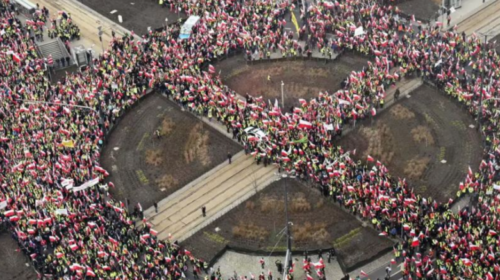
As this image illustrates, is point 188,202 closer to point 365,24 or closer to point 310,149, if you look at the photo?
point 310,149

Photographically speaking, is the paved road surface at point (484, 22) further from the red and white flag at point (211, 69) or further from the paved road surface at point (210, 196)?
the paved road surface at point (210, 196)

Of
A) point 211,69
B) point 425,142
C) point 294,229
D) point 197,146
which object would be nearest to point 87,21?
point 211,69

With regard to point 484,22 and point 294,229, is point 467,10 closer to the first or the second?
point 484,22

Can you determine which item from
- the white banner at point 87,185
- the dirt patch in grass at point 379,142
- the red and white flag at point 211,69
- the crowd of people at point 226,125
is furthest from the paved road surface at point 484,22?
the white banner at point 87,185

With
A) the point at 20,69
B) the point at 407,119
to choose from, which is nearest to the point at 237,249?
the point at 407,119

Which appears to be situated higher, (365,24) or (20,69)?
(365,24)

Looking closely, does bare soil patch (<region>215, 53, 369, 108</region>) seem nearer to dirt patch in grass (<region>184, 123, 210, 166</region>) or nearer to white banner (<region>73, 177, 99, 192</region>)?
dirt patch in grass (<region>184, 123, 210, 166</region>)
